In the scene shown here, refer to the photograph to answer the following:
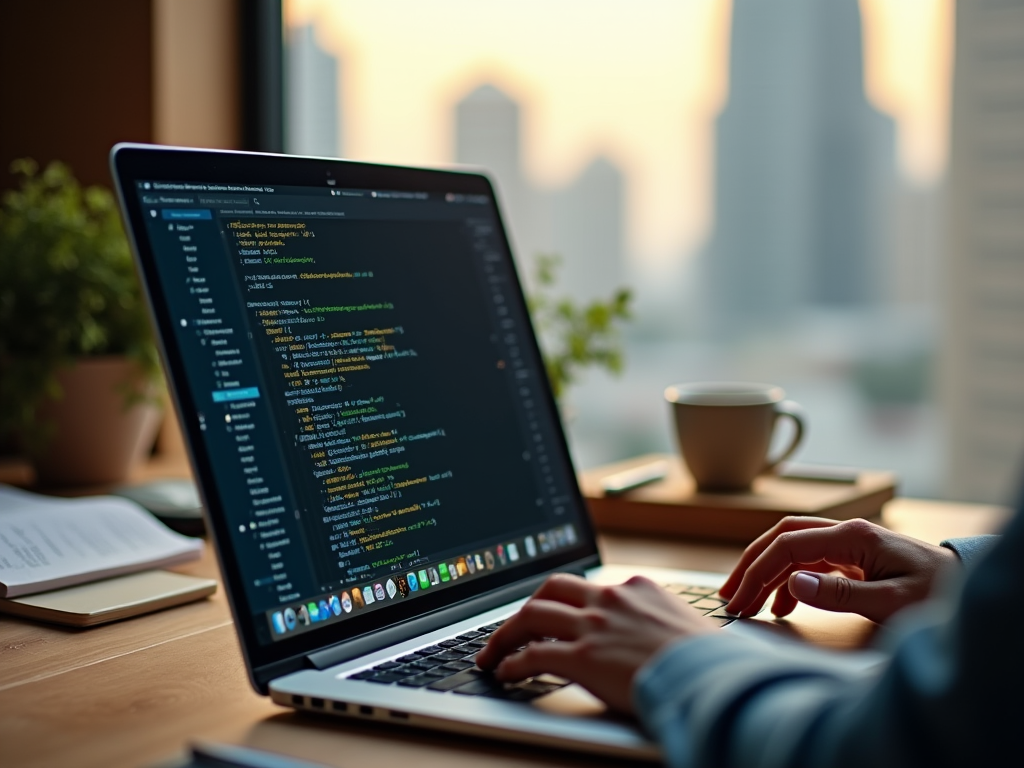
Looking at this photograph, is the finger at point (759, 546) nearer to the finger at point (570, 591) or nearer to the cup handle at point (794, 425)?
the finger at point (570, 591)

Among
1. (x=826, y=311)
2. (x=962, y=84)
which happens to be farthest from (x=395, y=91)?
(x=826, y=311)

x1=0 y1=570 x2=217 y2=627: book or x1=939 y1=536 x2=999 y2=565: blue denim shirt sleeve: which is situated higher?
x1=939 y1=536 x2=999 y2=565: blue denim shirt sleeve

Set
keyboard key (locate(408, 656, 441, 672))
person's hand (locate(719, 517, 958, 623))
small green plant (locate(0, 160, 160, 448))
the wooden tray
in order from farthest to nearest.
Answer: small green plant (locate(0, 160, 160, 448)) < the wooden tray < person's hand (locate(719, 517, 958, 623)) < keyboard key (locate(408, 656, 441, 672))

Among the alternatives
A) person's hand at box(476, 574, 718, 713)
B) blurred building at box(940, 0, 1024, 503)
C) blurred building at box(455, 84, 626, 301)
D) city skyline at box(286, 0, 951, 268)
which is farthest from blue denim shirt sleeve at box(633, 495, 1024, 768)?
blurred building at box(940, 0, 1024, 503)

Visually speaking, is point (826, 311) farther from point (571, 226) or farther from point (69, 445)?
point (69, 445)

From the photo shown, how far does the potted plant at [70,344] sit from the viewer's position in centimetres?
145

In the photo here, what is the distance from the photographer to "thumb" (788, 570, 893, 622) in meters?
0.79

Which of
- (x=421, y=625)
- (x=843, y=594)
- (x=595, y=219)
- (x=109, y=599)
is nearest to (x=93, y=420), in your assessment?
(x=109, y=599)

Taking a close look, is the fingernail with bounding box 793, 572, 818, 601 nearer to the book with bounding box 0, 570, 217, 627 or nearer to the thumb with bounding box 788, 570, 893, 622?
the thumb with bounding box 788, 570, 893, 622

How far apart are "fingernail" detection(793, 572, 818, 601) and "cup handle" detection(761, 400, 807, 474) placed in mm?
484

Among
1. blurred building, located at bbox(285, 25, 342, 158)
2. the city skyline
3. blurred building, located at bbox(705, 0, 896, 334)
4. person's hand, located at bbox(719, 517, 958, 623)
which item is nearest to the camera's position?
person's hand, located at bbox(719, 517, 958, 623)

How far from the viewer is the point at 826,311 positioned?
5426 mm

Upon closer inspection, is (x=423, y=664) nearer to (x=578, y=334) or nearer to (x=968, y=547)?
(x=968, y=547)

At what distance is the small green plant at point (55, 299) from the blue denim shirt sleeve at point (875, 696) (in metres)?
1.16
